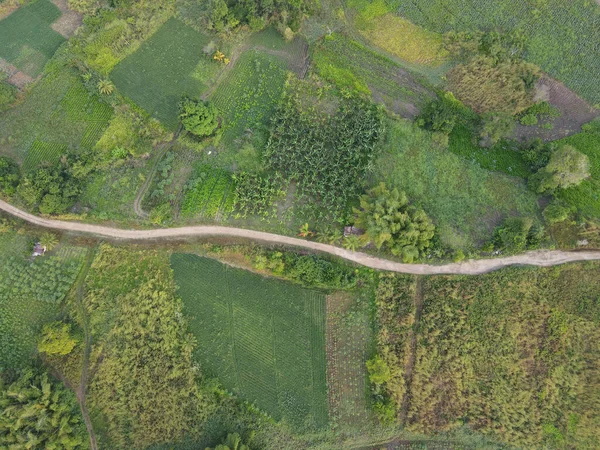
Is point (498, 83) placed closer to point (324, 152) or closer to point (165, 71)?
point (324, 152)

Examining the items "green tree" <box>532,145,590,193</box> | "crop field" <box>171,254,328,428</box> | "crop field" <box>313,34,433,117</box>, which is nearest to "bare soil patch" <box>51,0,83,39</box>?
"crop field" <box>313,34,433,117</box>

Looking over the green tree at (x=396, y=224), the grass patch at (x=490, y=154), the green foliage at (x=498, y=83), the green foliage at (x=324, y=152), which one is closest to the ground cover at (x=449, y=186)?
the grass patch at (x=490, y=154)

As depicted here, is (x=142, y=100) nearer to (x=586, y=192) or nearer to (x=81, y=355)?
(x=81, y=355)

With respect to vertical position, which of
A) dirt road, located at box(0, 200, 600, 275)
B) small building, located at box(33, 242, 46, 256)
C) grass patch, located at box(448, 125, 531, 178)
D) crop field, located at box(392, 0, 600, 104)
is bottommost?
small building, located at box(33, 242, 46, 256)

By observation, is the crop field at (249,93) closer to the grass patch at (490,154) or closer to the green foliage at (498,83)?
the grass patch at (490,154)

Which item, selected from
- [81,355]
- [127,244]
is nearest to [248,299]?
[127,244]

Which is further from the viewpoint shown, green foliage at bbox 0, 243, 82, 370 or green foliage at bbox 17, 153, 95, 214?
green foliage at bbox 17, 153, 95, 214

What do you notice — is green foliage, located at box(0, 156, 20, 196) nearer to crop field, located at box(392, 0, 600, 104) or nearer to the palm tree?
the palm tree

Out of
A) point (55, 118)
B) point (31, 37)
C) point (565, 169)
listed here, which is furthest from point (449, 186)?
point (31, 37)
